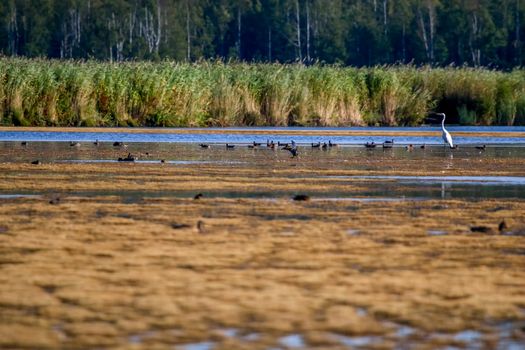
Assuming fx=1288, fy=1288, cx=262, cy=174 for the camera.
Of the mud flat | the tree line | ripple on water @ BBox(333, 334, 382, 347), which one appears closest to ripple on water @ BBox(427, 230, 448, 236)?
the mud flat

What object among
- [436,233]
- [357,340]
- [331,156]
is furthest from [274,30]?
[357,340]

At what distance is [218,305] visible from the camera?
29.9ft

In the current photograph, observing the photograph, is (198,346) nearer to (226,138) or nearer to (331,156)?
(331,156)

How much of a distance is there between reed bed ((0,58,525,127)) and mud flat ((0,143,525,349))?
1928 centimetres

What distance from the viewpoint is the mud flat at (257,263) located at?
8391 millimetres

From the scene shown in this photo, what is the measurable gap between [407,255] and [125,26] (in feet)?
276

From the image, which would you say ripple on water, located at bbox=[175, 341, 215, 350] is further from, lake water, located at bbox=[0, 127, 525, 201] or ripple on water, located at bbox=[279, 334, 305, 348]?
lake water, located at bbox=[0, 127, 525, 201]

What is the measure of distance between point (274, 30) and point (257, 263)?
3520 inches

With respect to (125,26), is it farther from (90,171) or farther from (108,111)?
(90,171)

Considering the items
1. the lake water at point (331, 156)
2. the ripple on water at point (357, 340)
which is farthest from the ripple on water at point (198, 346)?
the lake water at point (331, 156)

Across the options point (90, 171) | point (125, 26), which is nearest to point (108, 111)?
point (90, 171)

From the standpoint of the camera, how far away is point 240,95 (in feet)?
136

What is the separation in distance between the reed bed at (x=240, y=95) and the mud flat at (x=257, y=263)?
19281 millimetres

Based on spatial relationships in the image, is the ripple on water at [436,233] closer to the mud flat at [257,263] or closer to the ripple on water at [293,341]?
the mud flat at [257,263]
